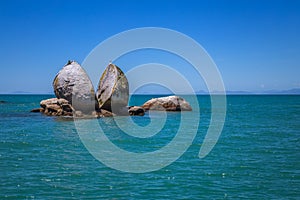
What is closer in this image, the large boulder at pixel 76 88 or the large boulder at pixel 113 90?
the large boulder at pixel 76 88

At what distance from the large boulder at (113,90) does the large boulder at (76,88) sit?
5.24ft

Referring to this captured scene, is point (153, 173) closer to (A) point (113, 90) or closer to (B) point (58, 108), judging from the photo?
(A) point (113, 90)

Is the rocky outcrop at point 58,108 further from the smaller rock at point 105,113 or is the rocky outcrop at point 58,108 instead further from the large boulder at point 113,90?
the large boulder at point 113,90

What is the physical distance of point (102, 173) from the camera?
1510 cm

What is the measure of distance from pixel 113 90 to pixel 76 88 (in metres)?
4.18

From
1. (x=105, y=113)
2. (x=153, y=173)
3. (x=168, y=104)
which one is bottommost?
(x=153, y=173)

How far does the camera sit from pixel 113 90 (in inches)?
1585

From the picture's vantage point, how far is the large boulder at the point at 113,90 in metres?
40.6

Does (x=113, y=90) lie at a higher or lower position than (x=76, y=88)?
lower

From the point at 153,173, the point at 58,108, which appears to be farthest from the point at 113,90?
the point at 153,173

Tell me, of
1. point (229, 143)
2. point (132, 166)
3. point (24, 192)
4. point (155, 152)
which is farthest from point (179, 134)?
point (24, 192)

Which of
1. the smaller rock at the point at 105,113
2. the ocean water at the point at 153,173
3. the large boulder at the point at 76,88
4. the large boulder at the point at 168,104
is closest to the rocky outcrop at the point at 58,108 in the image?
the large boulder at the point at 76,88

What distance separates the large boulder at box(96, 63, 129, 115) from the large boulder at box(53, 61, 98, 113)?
1596 millimetres

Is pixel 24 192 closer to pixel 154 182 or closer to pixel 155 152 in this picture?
pixel 154 182
